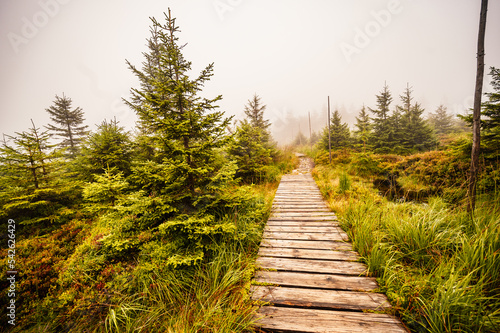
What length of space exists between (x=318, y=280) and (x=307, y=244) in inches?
32.2

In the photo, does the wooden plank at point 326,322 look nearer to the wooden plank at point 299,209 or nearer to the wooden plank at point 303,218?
the wooden plank at point 303,218

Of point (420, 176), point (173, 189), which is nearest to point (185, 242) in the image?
point (173, 189)

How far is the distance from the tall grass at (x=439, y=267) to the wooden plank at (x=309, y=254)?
211 mm

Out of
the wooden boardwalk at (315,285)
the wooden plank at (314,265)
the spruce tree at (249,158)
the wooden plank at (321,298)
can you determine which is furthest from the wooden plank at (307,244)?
the spruce tree at (249,158)

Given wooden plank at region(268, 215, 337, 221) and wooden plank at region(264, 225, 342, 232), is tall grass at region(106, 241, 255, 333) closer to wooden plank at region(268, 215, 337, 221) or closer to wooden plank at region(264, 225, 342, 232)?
wooden plank at region(264, 225, 342, 232)

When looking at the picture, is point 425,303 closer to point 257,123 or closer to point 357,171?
point 357,171

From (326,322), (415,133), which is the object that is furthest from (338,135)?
(326,322)

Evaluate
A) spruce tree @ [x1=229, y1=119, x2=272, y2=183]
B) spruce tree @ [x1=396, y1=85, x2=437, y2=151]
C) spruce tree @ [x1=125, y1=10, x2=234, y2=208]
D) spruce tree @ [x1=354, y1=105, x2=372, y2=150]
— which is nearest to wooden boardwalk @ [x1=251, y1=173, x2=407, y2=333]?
spruce tree @ [x1=125, y1=10, x2=234, y2=208]

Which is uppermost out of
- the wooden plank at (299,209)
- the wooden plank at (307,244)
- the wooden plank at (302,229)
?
the wooden plank at (299,209)

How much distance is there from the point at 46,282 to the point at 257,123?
12.2m

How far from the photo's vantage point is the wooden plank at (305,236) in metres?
3.19

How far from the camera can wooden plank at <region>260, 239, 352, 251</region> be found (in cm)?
289

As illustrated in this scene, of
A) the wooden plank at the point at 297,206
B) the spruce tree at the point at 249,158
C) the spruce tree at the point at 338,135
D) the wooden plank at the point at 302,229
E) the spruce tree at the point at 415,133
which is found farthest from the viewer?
the spruce tree at the point at 338,135

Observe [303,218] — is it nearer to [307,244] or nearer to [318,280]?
[307,244]
